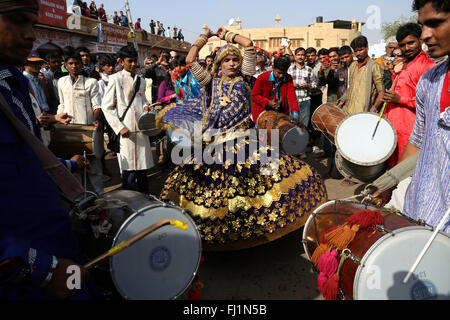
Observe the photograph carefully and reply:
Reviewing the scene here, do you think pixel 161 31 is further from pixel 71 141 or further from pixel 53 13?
pixel 71 141

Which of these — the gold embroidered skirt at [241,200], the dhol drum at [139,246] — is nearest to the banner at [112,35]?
the gold embroidered skirt at [241,200]

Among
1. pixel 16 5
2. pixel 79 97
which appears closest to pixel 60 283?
pixel 16 5

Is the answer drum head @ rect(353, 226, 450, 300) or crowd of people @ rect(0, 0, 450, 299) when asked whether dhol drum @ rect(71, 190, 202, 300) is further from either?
drum head @ rect(353, 226, 450, 300)

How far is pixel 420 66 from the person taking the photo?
11.1 feet

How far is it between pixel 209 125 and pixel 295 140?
1.87 meters

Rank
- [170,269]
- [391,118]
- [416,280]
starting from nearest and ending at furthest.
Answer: [416,280], [170,269], [391,118]

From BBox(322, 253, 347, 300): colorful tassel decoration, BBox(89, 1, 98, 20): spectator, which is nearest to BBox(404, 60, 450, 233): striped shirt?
BBox(322, 253, 347, 300): colorful tassel decoration

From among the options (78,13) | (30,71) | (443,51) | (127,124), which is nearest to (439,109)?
(443,51)

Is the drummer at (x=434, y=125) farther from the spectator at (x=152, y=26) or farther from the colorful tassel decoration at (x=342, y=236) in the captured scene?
the spectator at (x=152, y=26)

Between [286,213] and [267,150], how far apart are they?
0.76 m

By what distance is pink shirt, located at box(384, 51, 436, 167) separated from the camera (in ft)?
11.2

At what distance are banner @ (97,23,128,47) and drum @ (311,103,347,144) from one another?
17419mm

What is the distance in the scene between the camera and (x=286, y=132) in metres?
4.50

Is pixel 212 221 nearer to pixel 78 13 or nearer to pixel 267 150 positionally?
pixel 267 150
